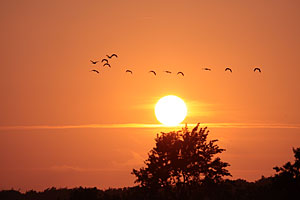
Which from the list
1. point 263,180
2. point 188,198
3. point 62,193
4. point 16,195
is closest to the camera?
point 188,198

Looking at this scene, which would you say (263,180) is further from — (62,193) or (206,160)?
(62,193)

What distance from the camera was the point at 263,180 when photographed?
458 feet

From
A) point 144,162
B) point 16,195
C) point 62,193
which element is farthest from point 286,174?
point 16,195

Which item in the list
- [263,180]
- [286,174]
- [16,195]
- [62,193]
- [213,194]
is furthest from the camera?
[16,195]

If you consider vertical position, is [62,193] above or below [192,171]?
above

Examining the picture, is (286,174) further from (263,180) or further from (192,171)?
(263,180)

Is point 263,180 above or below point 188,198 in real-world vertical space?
above

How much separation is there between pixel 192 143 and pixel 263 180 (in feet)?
153

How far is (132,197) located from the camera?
10106 cm

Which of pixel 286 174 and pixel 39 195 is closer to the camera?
pixel 286 174

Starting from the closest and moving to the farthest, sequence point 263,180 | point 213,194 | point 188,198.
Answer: point 188,198 < point 213,194 < point 263,180

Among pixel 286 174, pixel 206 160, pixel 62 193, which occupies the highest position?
pixel 62 193

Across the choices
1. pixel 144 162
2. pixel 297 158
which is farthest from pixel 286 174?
pixel 144 162

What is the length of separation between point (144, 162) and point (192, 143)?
7637 mm
